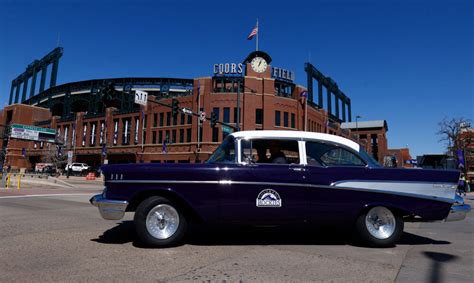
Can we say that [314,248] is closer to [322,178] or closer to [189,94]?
[322,178]

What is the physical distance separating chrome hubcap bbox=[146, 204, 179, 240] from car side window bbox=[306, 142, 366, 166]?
2.42m

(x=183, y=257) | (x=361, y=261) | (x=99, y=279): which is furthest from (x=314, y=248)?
(x=99, y=279)

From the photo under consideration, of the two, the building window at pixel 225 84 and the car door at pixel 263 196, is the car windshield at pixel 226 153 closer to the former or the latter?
the car door at pixel 263 196

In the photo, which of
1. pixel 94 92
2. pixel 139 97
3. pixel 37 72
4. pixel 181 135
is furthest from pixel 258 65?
pixel 37 72

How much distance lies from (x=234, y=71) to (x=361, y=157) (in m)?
42.6

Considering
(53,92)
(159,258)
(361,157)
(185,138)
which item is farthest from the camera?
(53,92)

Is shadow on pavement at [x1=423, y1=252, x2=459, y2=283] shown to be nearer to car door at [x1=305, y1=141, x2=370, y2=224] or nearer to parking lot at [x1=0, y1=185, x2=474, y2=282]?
parking lot at [x1=0, y1=185, x2=474, y2=282]

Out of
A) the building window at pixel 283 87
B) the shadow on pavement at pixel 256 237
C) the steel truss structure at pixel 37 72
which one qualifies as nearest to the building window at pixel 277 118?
the building window at pixel 283 87

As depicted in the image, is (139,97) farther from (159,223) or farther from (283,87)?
(283,87)

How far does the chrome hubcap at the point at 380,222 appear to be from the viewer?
5.37m

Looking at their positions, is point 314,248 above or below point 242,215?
below

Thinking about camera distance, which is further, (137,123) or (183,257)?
(137,123)

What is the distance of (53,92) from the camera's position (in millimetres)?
90125

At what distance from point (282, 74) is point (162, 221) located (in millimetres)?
47792
